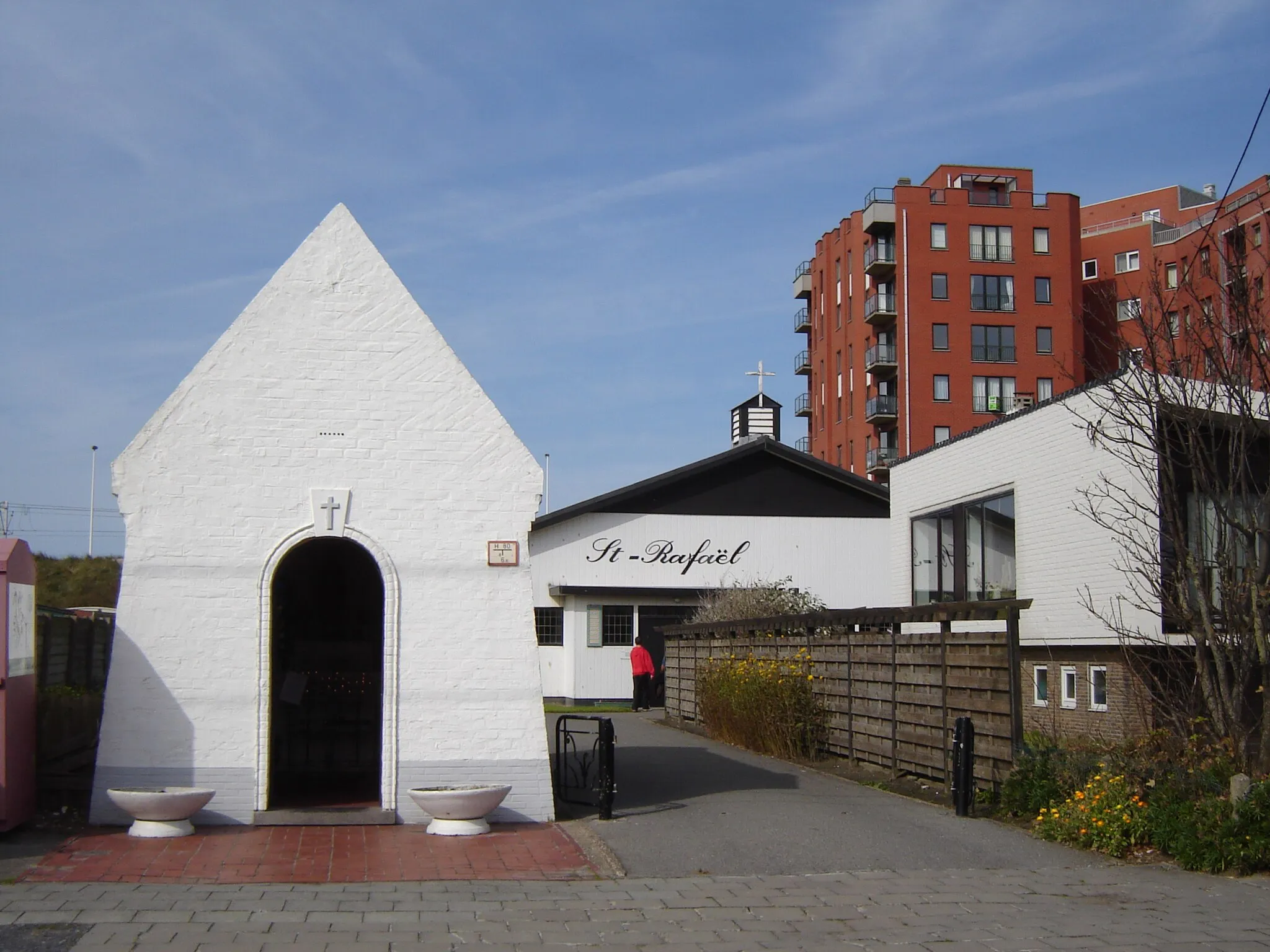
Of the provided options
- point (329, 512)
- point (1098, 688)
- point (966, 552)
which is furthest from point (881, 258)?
point (329, 512)

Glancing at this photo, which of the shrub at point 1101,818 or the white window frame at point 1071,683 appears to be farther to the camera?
the white window frame at point 1071,683

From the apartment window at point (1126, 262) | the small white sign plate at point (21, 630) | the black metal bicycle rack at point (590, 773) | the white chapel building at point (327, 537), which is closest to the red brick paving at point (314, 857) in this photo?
the white chapel building at point (327, 537)

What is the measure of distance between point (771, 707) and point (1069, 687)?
154 inches

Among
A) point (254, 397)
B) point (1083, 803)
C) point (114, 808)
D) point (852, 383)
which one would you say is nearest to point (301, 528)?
point (254, 397)

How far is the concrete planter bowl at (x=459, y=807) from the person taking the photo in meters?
10.9

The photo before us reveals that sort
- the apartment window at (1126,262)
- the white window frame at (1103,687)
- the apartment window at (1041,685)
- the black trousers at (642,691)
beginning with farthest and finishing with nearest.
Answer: the apartment window at (1126,262) → the black trousers at (642,691) → the apartment window at (1041,685) → the white window frame at (1103,687)

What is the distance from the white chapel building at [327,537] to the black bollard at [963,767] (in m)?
3.86

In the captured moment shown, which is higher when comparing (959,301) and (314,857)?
(959,301)

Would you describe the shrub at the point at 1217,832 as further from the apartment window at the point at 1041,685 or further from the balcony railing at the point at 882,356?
the balcony railing at the point at 882,356

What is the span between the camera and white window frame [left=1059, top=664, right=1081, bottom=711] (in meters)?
16.7

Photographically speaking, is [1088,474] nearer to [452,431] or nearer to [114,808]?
[452,431]

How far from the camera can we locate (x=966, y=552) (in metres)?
19.8

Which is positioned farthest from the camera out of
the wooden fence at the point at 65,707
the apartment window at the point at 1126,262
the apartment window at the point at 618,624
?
the apartment window at the point at 1126,262

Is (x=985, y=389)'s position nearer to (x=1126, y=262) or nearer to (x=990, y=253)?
(x=990, y=253)
